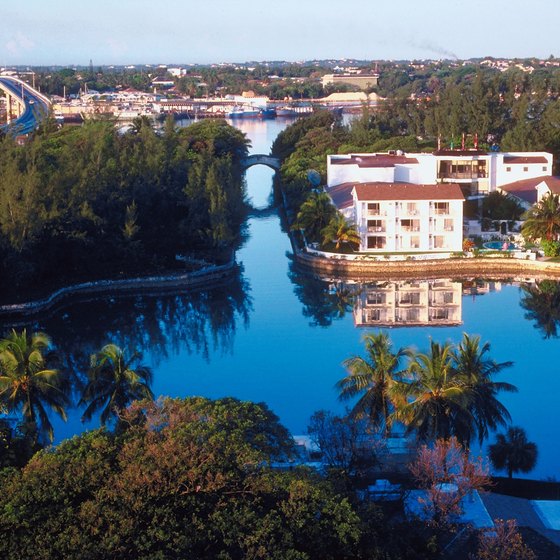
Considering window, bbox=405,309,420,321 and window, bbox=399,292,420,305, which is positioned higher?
window, bbox=399,292,420,305

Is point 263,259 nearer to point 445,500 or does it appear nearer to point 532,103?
point 445,500

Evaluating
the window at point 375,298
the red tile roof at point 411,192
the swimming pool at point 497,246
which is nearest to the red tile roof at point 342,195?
the red tile roof at point 411,192

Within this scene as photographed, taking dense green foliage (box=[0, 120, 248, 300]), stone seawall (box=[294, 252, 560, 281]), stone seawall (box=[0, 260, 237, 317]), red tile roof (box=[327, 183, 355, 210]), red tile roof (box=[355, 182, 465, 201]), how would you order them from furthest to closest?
red tile roof (box=[327, 183, 355, 210])
red tile roof (box=[355, 182, 465, 201])
stone seawall (box=[294, 252, 560, 281])
stone seawall (box=[0, 260, 237, 317])
dense green foliage (box=[0, 120, 248, 300])

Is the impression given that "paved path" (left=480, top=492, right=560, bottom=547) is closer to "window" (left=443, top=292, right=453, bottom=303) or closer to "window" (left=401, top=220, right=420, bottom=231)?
"window" (left=443, top=292, right=453, bottom=303)

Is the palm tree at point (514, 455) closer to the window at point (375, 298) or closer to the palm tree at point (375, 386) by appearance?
the palm tree at point (375, 386)

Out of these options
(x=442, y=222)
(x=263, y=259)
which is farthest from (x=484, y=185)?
(x=263, y=259)

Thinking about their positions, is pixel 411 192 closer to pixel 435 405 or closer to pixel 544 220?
pixel 544 220

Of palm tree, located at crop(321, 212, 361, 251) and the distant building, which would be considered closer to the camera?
palm tree, located at crop(321, 212, 361, 251)

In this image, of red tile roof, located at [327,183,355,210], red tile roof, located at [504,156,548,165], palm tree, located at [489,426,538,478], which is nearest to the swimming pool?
red tile roof, located at [327,183,355,210]
